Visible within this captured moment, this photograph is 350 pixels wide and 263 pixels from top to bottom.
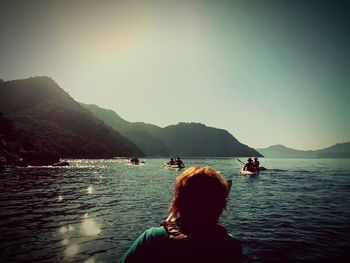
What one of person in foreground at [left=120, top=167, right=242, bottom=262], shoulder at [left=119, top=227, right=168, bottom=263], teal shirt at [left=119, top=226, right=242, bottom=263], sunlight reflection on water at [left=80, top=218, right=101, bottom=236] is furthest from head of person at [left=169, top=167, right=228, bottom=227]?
sunlight reflection on water at [left=80, top=218, right=101, bottom=236]

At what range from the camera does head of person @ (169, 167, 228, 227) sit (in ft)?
10.0

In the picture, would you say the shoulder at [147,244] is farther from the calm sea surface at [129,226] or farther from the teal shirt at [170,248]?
the calm sea surface at [129,226]

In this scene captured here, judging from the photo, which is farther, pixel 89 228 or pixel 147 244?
pixel 89 228

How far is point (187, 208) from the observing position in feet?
10.1

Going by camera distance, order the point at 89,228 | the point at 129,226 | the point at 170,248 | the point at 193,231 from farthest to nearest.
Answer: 1. the point at 129,226
2. the point at 89,228
3. the point at 193,231
4. the point at 170,248

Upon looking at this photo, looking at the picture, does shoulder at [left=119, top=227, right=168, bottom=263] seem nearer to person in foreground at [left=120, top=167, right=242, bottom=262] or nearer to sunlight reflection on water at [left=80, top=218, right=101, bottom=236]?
person in foreground at [left=120, top=167, right=242, bottom=262]

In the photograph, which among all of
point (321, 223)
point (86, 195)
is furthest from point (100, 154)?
point (321, 223)

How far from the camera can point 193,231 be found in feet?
9.71

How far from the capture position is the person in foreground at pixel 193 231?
2834mm

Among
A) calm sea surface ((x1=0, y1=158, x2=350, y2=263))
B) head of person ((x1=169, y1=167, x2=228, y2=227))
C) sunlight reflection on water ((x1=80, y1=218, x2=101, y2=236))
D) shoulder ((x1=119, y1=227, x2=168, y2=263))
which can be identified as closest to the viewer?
shoulder ((x1=119, y1=227, x2=168, y2=263))

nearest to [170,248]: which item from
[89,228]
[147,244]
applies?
[147,244]

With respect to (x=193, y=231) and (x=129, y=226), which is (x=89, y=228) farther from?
(x=193, y=231)

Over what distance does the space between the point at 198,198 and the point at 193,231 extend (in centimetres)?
34

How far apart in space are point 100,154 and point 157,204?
17565 centimetres
